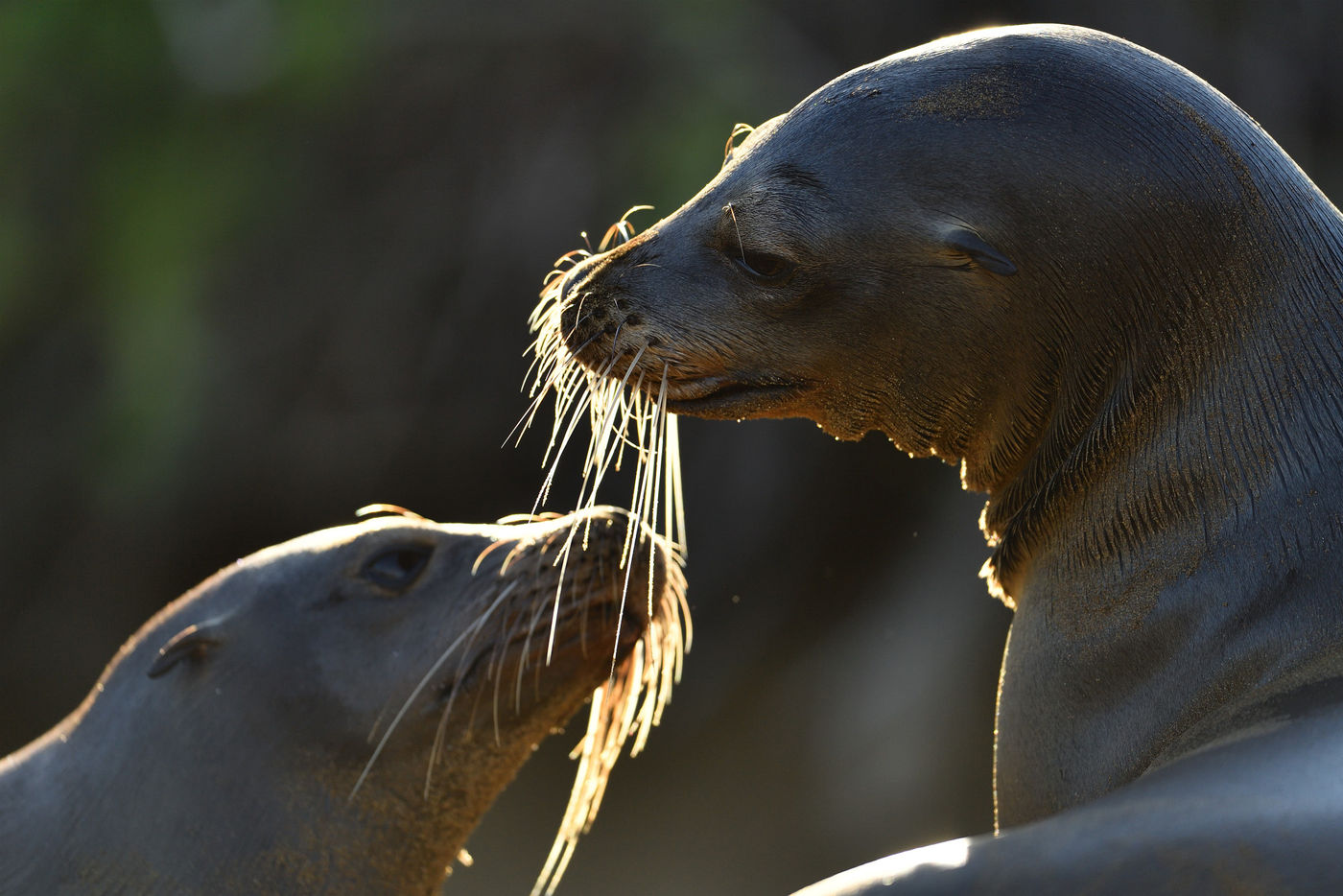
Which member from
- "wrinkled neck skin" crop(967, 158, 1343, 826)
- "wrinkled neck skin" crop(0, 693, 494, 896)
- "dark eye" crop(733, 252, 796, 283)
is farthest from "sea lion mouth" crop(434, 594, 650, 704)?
"wrinkled neck skin" crop(967, 158, 1343, 826)

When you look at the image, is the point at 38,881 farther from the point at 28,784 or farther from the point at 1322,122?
the point at 1322,122

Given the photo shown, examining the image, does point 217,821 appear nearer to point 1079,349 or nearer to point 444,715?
point 444,715

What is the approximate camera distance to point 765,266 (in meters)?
2.37

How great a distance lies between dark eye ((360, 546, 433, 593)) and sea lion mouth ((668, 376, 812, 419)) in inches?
44.3

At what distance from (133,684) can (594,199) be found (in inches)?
198

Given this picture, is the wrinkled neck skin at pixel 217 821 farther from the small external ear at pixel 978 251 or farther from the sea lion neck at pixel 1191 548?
the small external ear at pixel 978 251

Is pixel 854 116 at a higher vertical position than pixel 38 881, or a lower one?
A: higher

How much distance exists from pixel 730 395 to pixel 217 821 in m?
1.57

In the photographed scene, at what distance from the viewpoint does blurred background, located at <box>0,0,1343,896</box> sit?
24.4 feet

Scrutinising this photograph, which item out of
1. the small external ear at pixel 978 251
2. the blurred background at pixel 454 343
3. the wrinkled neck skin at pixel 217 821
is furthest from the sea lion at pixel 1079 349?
the blurred background at pixel 454 343

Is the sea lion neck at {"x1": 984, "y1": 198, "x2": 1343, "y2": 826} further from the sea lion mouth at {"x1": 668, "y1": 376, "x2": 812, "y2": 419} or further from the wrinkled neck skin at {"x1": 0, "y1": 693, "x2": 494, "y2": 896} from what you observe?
the wrinkled neck skin at {"x1": 0, "y1": 693, "x2": 494, "y2": 896}

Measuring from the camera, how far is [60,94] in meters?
8.44

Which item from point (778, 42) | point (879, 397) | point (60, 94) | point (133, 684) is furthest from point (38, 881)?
point (60, 94)

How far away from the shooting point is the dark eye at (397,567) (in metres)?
3.40
